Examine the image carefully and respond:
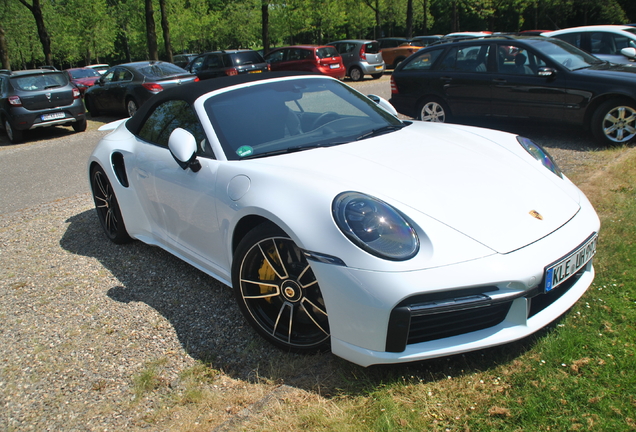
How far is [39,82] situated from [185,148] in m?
10.6

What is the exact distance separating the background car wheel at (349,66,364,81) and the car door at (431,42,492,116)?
13.0 m

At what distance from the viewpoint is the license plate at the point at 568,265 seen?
7.79 feet

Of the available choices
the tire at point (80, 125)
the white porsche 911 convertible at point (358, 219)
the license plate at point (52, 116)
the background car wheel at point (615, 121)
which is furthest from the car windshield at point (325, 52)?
the white porsche 911 convertible at point (358, 219)

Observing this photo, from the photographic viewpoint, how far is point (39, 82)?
1182 centimetres

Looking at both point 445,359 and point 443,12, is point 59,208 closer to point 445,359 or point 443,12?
point 445,359

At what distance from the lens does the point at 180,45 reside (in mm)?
45625

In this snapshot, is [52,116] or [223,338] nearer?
[223,338]

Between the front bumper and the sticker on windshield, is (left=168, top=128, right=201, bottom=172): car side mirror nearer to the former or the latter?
the sticker on windshield

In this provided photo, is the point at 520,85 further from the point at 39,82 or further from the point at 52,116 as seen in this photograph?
the point at 39,82

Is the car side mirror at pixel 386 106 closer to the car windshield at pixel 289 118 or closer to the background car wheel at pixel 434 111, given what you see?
the car windshield at pixel 289 118

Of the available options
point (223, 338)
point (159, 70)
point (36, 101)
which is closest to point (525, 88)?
point (223, 338)

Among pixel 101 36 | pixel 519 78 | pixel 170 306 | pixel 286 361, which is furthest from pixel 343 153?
pixel 101 36

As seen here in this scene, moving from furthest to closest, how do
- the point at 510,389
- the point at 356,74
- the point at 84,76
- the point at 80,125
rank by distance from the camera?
the point at 84,76, the point at 356,74, the point at 80,125, the point at 510,389

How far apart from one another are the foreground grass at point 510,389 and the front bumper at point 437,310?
0.20 metres
